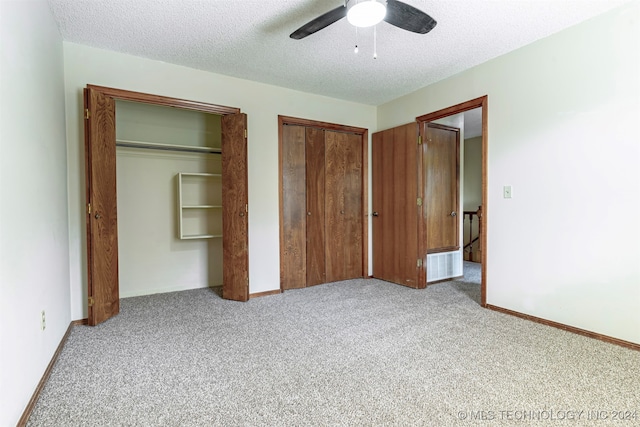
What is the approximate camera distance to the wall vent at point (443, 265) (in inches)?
161

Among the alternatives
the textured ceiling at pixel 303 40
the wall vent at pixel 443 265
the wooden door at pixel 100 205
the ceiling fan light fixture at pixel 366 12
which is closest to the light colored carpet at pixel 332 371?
the wooden door at pixel 100 205

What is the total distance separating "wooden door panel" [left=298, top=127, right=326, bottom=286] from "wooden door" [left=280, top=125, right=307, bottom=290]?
0.19 ft

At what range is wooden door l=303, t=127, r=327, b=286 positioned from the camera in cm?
409

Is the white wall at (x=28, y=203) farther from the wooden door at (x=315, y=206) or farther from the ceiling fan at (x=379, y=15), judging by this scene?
the wooden door at (x=315, y=206)

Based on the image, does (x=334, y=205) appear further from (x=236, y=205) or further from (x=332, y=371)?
(x=332, y=371)

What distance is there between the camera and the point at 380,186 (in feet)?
14.4

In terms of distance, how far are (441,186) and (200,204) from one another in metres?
3.07

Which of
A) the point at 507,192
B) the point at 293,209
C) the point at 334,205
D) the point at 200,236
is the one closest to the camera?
the point at 507,192

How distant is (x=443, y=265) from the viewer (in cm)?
423

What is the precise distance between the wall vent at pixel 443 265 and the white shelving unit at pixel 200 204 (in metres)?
2.67

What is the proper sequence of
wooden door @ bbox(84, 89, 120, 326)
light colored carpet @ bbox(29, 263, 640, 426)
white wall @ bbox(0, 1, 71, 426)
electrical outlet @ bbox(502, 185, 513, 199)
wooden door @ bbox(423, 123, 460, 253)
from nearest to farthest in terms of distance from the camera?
1. white wall @ bbox(0, 1, 71, 426)
2. light colored carpet @ bbox(29, 263, 640, 426)
3. wooden door @ bbox(84, 89, 120, 326)
4. electrical outlet @ bbox(502, 185, 513, 199)
5. wooden door @ bbox(423, 123, 460, 253)

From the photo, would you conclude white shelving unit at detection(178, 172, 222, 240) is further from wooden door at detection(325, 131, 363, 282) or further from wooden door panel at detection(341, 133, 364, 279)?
wooden door panel at detection(341, 133, 364, 279)

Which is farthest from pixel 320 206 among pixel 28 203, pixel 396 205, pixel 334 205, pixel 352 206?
pixel 28 203

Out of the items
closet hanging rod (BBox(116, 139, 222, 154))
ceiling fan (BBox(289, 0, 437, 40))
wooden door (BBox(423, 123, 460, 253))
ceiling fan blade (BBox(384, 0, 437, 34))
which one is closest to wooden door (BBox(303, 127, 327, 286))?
closet hanging rod (BBox(116, 139, 222, 154))
